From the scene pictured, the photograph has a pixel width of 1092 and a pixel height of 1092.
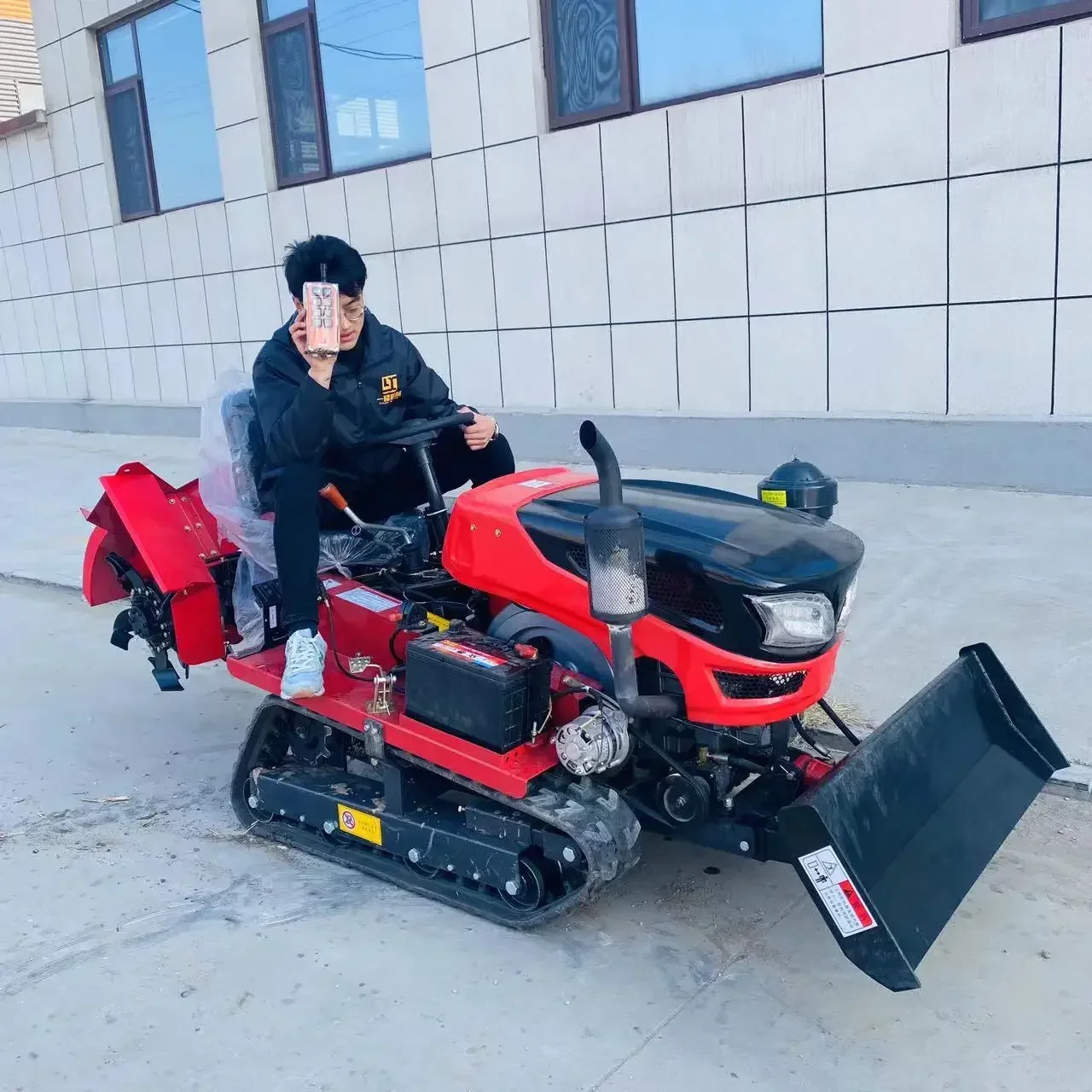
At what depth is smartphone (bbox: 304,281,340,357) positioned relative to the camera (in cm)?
284

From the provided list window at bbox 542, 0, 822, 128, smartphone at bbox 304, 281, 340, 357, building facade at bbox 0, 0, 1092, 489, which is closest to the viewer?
smartphone at bbox 304, 281, 340, 357

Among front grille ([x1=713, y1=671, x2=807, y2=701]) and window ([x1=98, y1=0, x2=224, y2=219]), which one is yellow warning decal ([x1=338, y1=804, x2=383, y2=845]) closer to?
front grille ([x1=713, y1=671, x2=807, y2=701])

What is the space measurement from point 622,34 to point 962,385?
3130 millimetres

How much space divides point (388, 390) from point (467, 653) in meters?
1.09

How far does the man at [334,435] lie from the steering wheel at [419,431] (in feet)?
0.20

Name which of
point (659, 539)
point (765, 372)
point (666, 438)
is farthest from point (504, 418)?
point (659, 539)

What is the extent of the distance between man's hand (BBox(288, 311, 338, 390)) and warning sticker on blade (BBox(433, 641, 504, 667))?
77cm

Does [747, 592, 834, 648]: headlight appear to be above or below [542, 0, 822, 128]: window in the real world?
below

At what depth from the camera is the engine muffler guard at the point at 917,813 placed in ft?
7.09

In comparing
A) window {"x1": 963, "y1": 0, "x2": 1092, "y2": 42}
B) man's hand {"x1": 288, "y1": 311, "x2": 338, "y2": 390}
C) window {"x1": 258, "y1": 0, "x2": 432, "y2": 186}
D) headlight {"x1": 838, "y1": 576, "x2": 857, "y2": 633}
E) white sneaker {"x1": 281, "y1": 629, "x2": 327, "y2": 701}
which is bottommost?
white sneaker {"x1": 281, "y1": 629, "x2": 327, "y2": 701}

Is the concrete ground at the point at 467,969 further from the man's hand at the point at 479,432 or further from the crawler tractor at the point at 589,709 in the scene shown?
the man's hand at the point at 479,432

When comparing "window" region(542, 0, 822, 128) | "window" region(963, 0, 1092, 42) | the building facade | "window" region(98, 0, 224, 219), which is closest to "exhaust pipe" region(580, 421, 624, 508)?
the building facade

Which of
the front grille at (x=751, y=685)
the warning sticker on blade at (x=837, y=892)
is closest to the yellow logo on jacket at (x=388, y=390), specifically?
the front grille at (x=751, y=685)

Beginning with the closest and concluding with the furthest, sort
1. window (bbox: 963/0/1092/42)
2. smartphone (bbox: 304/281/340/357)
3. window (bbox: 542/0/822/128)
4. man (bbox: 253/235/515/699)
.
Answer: smartphone (bbox: 304/281/340/357), man (bbox: 253/235/515/699), window (bbox: 963/0/1092/42), window (bbox: 542/0/822/128)
